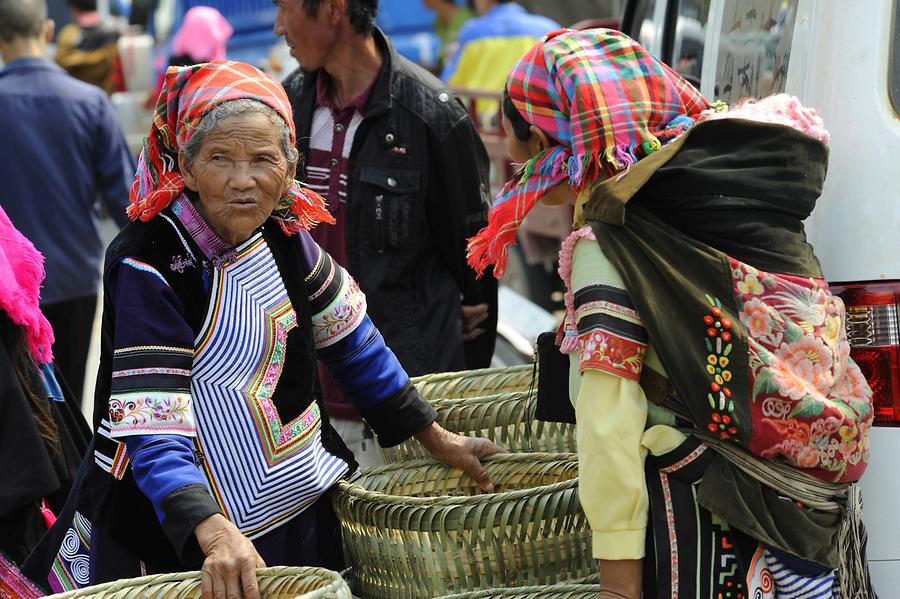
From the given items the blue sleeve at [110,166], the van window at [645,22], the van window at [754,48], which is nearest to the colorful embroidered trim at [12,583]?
the van window at [754,48]

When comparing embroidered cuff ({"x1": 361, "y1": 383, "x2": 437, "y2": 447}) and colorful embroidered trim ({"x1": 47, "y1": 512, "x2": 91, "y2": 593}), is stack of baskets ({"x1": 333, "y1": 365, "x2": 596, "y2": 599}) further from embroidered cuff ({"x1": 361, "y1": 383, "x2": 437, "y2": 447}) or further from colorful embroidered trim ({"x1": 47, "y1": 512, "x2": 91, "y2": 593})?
colorful embroidered trim ({"x1": 47, "y1": 512, "x2": 91, "y2": 593})

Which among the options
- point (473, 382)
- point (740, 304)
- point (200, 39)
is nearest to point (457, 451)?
point (473, 382)

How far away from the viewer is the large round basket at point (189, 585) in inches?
87.7

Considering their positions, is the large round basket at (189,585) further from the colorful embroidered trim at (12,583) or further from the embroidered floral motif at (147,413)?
the colorful embroidered trim at (12,583)

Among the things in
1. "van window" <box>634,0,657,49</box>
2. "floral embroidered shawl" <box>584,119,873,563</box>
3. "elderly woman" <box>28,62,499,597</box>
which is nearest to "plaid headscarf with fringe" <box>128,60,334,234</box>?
"elderly woman" <box>28,62,499,597</box>

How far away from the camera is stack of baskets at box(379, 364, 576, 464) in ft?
10.0

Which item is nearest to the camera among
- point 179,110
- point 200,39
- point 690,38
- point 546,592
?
point 546,592

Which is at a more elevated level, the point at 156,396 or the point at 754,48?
the point at 754,48

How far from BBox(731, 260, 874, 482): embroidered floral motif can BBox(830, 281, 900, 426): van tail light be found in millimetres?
201

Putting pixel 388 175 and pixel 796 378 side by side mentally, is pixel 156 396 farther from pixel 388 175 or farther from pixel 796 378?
pixel 388 175

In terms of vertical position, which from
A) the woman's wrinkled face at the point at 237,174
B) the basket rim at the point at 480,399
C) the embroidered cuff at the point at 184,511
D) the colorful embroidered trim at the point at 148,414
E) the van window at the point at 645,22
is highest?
the van window at the point at 645,22

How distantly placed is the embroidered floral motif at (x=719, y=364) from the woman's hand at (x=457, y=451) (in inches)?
35.6

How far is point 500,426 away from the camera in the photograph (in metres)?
3.11

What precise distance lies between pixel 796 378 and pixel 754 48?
1.17m
